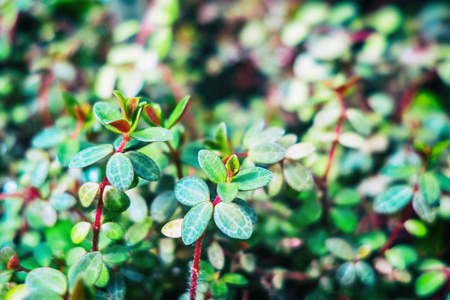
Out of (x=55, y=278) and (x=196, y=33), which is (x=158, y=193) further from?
(x=196, y=33)

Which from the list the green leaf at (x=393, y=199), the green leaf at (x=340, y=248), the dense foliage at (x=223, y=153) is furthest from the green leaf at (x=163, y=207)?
the green leaf at (x=393, y=199)

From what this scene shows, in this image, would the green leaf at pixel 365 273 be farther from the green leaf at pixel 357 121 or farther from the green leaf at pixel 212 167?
the green leaf at pixel 212 167

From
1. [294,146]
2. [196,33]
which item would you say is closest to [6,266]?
[294,146]

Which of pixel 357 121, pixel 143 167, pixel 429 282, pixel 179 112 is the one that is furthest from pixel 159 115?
pixel 429 282

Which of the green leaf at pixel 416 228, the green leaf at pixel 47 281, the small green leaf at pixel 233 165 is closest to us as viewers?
the green leaf at pixel 47 281

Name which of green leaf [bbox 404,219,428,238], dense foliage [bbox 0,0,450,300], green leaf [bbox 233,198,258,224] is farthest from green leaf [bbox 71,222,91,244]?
green leaf [bbox 404,219,428,238]

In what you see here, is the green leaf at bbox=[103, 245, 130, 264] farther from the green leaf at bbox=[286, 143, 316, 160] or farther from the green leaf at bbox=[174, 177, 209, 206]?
the green leaf at bbox=[286, 143, 316, 160]
